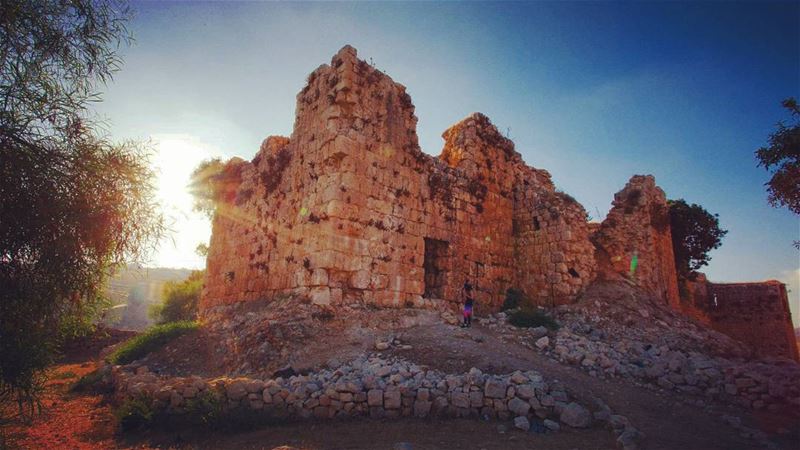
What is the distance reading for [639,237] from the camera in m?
14.0

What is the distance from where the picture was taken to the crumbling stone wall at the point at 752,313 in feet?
62.1

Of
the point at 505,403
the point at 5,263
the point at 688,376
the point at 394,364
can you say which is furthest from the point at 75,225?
the point at 688,376

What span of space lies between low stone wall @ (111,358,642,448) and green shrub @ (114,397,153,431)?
0.13 m

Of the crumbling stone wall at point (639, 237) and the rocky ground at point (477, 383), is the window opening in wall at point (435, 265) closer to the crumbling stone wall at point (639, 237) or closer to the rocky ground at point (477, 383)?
the rocky ground at point (477, 383)

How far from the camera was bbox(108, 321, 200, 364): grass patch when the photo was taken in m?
9.79

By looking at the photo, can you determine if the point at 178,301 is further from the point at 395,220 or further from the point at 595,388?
the point at 595,388

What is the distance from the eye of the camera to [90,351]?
15133 mm

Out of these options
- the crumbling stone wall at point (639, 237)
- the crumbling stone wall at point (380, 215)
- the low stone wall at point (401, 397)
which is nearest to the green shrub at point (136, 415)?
the low stone wall at point (401, 397)

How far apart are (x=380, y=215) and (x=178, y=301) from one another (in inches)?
779

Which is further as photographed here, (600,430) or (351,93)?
(351,93)

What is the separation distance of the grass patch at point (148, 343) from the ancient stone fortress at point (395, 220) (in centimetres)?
148

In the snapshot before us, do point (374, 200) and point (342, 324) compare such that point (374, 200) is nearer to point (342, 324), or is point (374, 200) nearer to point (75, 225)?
point (342, 324)

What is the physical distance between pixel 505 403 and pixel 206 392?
4245mm

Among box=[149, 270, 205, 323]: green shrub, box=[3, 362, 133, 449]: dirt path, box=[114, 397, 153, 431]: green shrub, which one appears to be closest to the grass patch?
box=[3, 362, 133, 449]: dirt path
